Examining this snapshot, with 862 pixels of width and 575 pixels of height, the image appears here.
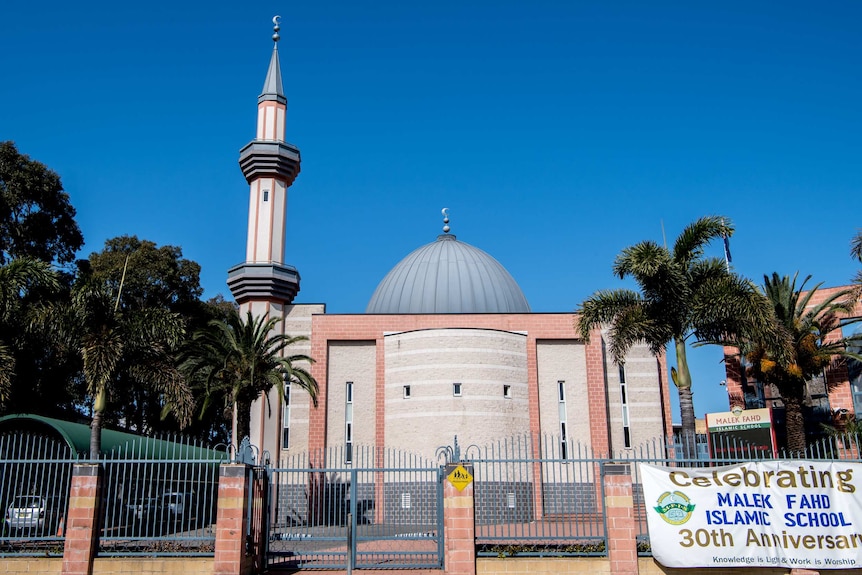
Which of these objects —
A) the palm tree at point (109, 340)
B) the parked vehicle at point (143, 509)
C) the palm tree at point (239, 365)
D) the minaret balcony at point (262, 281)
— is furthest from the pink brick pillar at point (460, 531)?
the minaret balcony at point (262, 281)

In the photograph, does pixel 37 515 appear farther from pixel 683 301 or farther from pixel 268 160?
pixel 268 160

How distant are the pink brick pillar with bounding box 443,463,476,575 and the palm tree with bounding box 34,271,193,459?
10.4m

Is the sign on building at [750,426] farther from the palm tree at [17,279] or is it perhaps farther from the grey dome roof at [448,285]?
the palm tree at [17,279]

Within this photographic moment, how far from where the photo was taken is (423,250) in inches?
1658

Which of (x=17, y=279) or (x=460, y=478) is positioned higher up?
(x=17, y=279)

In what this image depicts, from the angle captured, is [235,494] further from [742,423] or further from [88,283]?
[742,423]

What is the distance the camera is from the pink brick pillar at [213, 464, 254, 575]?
1480 cm

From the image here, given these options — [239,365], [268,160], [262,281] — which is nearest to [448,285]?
[262,281]

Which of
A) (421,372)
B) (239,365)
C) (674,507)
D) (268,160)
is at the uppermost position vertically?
(268,160)

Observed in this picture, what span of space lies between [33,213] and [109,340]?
54.6 feet

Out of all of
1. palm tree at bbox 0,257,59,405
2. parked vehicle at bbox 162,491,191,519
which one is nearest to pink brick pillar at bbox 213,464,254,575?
parked vehicle at bbox 162,491,191,519

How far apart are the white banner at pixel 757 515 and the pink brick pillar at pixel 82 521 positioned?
427 inches

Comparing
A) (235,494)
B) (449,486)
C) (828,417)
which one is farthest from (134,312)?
(828,417)

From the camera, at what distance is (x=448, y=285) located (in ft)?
127
